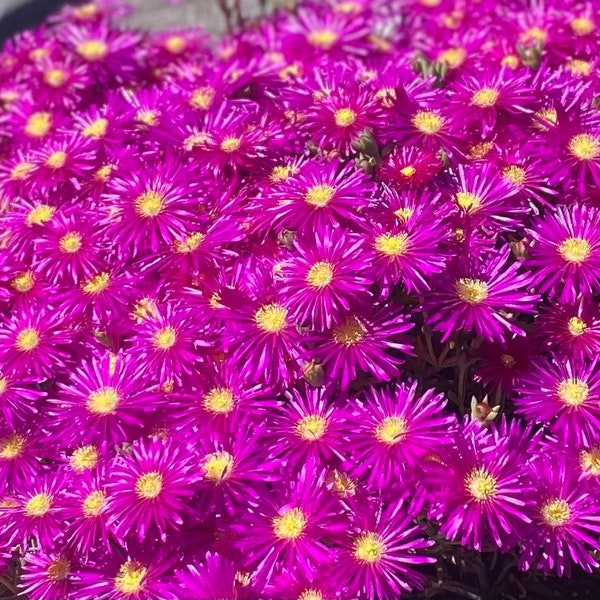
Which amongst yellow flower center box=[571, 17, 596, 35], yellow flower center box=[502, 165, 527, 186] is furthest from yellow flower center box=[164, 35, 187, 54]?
yellow flower center box=[502, 165, 527, 186]

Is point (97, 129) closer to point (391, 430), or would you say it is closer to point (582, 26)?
point (391, 430)

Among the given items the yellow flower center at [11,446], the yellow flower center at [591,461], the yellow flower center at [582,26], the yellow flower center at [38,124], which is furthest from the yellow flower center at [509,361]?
the yellow flower center at [38,124]

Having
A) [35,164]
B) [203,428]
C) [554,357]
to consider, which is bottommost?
[554,357]

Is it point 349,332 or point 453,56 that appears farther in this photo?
point 453,56

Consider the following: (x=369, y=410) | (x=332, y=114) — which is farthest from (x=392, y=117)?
(x=369, y=410)

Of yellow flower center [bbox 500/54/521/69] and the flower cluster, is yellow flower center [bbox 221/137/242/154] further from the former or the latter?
yellow flower center [bbox 500/54/521/69]

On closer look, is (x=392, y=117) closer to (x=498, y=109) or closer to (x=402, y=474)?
(x=498, y=109)

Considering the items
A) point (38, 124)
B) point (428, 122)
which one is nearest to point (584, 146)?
point (428, 122)
